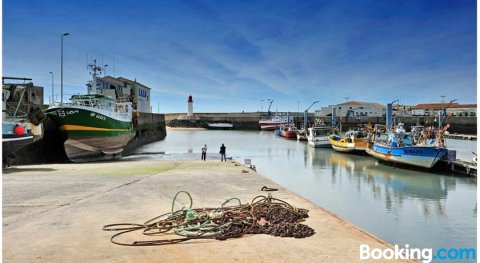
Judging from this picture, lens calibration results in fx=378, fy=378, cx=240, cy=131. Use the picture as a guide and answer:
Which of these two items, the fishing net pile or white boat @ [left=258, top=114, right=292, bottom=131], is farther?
white boat @ [left=258, top=114, right=292, bottom=131]

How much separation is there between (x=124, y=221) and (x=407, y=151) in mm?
19690

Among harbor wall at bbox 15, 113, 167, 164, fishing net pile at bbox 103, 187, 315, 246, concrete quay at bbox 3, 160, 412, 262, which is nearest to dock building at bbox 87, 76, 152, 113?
harbor wall at bbox 15, 113, 167, 164

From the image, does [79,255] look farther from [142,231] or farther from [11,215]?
[11,215]

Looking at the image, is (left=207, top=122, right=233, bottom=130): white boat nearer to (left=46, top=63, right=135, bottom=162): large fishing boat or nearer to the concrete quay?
(left=46, top=63, right=135, bottom=162): large fishing boat

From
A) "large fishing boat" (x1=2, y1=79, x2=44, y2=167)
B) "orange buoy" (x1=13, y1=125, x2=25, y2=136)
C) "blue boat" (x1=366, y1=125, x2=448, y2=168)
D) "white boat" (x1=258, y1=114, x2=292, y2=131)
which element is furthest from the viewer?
"white boat" (x1=258, y1=114, x2=292, y2=131)

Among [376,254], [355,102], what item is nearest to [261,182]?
[376,254]

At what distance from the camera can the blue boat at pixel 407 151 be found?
2141cm

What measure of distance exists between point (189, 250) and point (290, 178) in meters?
16.3

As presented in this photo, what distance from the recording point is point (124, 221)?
23.7 feet

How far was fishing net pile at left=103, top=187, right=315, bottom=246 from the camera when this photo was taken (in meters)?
6.11

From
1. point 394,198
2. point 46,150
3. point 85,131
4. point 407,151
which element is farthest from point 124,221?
point 46,150

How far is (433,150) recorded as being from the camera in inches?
840

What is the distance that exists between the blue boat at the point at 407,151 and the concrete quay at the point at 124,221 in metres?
13.5

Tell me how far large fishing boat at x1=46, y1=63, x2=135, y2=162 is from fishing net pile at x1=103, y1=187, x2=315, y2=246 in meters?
18.0
